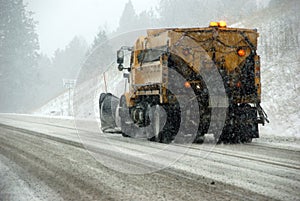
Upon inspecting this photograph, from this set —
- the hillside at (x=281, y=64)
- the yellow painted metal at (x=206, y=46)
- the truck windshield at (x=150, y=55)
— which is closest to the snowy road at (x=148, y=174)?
the yellow painted metal at (x=206, y=46)

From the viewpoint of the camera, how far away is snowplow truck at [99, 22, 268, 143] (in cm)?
1095

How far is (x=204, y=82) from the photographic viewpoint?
1105cm

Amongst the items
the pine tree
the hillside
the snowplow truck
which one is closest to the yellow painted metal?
the snowplow truck

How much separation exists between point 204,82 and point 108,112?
4.86 meters

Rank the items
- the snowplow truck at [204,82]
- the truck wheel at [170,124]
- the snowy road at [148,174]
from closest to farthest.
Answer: the snowy road at [148,174]
the snowplow truck at [204,82]
the truck wheel at [170,124]

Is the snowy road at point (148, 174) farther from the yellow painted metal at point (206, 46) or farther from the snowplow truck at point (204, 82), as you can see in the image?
the yellow painted metal at point (206, 46)

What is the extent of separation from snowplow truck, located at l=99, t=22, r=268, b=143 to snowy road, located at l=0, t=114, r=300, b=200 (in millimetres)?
1816

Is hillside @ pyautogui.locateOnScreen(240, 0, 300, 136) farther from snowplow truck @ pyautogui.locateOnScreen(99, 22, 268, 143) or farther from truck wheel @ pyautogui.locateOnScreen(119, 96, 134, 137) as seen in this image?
truck wheel @ pyautogui.locateOnScreen(119, 96, 134, 137)

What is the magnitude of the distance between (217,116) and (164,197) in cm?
664

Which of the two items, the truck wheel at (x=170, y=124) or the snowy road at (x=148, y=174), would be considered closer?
the snowy road at (x=148, y=174)

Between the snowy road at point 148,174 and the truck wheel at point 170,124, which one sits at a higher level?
the truck wheel at point 170,124

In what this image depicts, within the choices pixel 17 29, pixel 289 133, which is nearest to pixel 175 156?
pixel 289 133

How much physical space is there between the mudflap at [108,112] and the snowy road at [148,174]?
510 cm

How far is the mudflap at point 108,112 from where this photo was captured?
575 inches
